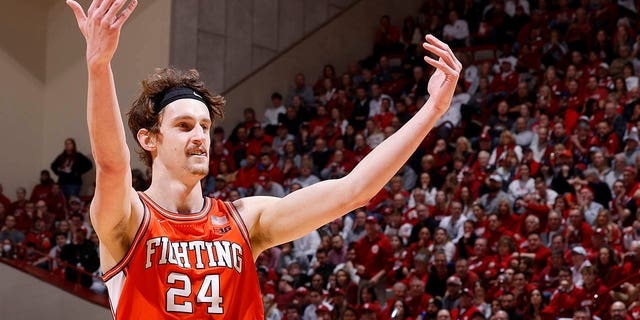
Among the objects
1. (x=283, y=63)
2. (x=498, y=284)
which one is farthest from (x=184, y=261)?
(x=283, y=63)

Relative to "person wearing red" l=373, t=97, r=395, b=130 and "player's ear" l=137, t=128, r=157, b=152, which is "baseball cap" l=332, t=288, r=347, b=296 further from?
"player's ear" l=137, t=128, r=157, b=152

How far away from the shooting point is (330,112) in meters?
15.6

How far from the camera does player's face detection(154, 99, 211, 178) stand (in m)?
3.31

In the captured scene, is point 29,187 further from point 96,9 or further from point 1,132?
point 96,9

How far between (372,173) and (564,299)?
671 cm

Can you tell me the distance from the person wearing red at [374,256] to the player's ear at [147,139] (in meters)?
7.95

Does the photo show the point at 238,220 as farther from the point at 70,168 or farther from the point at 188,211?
the point at 70,168

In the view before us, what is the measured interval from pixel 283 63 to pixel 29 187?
484 cm

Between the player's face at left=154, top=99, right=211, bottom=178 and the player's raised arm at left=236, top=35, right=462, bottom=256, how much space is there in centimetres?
34

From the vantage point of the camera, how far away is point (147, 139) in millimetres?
3438

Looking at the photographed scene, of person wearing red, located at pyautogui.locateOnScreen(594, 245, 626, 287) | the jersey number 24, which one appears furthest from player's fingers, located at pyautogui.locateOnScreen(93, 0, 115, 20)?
person wearing red, located at pyautogui.locateOnScreen(594, 245, 626, 287)

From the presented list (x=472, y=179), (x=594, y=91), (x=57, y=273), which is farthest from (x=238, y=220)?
(x=594, y=91)

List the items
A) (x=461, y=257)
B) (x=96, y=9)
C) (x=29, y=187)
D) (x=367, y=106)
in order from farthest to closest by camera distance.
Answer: (x=29, y=187), (x=367, y=106), (x=461, y=257), (x=96, y=9)

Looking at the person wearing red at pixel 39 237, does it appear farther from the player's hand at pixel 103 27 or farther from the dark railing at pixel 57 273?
the player's hand at pixel 103 27
